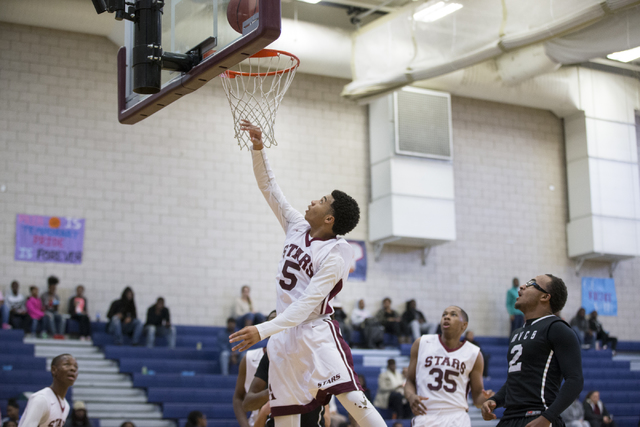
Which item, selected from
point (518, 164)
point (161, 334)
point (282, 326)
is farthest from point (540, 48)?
point (282, 326)

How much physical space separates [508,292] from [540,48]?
23.6ft

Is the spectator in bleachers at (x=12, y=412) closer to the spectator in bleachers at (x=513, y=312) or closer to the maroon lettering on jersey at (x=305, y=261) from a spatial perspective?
the maroon lettering on jersey at (x=305, y=261)

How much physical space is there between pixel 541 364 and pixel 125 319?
11.7 meters

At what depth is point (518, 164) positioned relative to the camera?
2114 cm

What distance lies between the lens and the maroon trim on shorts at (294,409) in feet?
17.0

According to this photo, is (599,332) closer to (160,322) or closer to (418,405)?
(160,322)

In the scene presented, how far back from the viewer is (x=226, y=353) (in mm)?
14547

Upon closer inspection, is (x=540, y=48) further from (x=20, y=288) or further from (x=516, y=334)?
(x=20, y=288)

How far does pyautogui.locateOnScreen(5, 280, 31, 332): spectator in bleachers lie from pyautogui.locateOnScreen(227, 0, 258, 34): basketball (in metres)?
11.3

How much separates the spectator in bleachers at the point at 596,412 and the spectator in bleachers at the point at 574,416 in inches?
5.4

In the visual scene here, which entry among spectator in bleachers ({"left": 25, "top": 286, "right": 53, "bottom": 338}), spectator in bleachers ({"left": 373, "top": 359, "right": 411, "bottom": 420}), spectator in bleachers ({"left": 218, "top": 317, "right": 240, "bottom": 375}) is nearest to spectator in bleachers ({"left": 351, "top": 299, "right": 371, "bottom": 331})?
spectator in bleachers ({"left": 373, "top": 359, "right": 411, "bottom": 420})

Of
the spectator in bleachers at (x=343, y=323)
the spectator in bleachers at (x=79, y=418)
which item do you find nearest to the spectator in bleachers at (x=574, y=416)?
the spectator in bleachers at (x=343, y=323)

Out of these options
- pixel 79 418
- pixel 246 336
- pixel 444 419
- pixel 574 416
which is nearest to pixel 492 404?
pixel 444 419

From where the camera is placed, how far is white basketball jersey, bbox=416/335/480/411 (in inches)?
268
